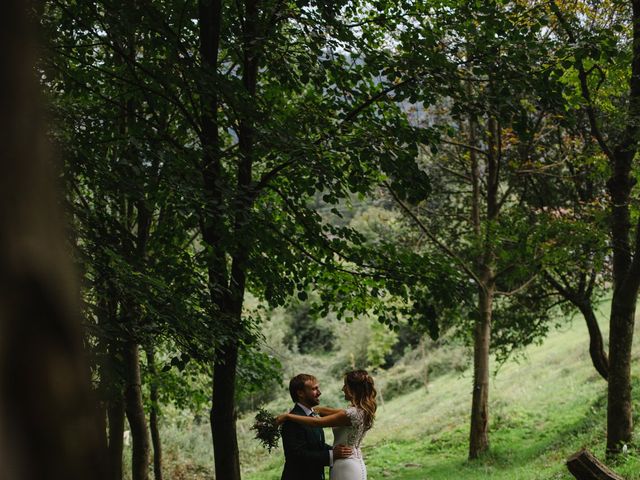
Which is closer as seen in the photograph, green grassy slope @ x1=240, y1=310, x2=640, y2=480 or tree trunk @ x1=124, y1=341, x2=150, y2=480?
tree trunk @ x1=124, y1=341, x2=150, y2=480

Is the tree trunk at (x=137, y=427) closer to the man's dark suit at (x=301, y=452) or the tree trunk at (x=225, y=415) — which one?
the tree trunk at (x=225, y=415)

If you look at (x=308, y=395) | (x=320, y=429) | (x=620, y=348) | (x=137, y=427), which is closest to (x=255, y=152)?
(x=308, y=395)

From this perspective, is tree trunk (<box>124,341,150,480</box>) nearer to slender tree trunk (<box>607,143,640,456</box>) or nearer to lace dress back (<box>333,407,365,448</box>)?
lace dress back (<box>333,407,365,448</box>)

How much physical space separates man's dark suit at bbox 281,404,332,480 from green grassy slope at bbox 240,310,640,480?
5502 millimetres

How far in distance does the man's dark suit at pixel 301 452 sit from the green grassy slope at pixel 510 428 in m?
5.50

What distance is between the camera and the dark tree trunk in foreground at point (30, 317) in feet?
3.97

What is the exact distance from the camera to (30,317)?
1.24 meters

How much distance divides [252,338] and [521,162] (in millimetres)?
12163

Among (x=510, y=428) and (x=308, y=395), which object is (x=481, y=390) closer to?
(x=510, y=428)

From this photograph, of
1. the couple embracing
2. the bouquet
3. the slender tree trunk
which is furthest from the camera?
the slender tree trunk

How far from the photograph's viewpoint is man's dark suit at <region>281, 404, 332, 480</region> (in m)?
5.65

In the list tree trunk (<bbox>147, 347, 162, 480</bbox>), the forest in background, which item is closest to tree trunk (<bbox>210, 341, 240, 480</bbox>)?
the forest in background

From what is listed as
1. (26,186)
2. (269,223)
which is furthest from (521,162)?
(26,186)

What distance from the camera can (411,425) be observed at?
26.6 metres
